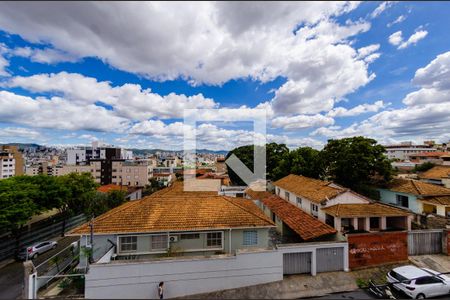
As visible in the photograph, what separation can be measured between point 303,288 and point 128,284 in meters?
7.91

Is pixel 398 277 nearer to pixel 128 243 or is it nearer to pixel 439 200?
pixel 439 200

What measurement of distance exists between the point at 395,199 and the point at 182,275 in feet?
70.4

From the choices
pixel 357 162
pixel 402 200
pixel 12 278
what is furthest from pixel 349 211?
pixel 12 278

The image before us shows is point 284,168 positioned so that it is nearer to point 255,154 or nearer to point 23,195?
point 255,154

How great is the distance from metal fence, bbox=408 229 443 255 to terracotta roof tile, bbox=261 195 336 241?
4619 millimetres

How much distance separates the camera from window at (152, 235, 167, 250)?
38.0ft

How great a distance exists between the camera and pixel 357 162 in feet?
71.0

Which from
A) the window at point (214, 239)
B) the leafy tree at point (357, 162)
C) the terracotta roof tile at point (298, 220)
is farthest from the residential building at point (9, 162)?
the leafy tree at point (357, 162)

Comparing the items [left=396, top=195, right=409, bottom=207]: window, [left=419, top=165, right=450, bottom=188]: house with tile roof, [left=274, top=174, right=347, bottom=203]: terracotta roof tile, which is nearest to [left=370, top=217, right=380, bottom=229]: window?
[left=274, top=174, right=347, bottom=203]: terracotta roof tile

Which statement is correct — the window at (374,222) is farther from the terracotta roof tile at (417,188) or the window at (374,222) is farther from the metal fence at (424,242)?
the terracotta roof tile at (417,188)

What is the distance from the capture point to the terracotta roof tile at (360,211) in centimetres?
1377

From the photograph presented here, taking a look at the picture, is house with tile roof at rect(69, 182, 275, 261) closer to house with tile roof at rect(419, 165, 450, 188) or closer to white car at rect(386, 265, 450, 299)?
white car at rect(386, 265, 450, 299)

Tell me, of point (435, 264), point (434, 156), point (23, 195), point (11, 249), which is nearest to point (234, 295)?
point (435, 264)

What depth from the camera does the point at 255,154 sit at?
1670 inches
